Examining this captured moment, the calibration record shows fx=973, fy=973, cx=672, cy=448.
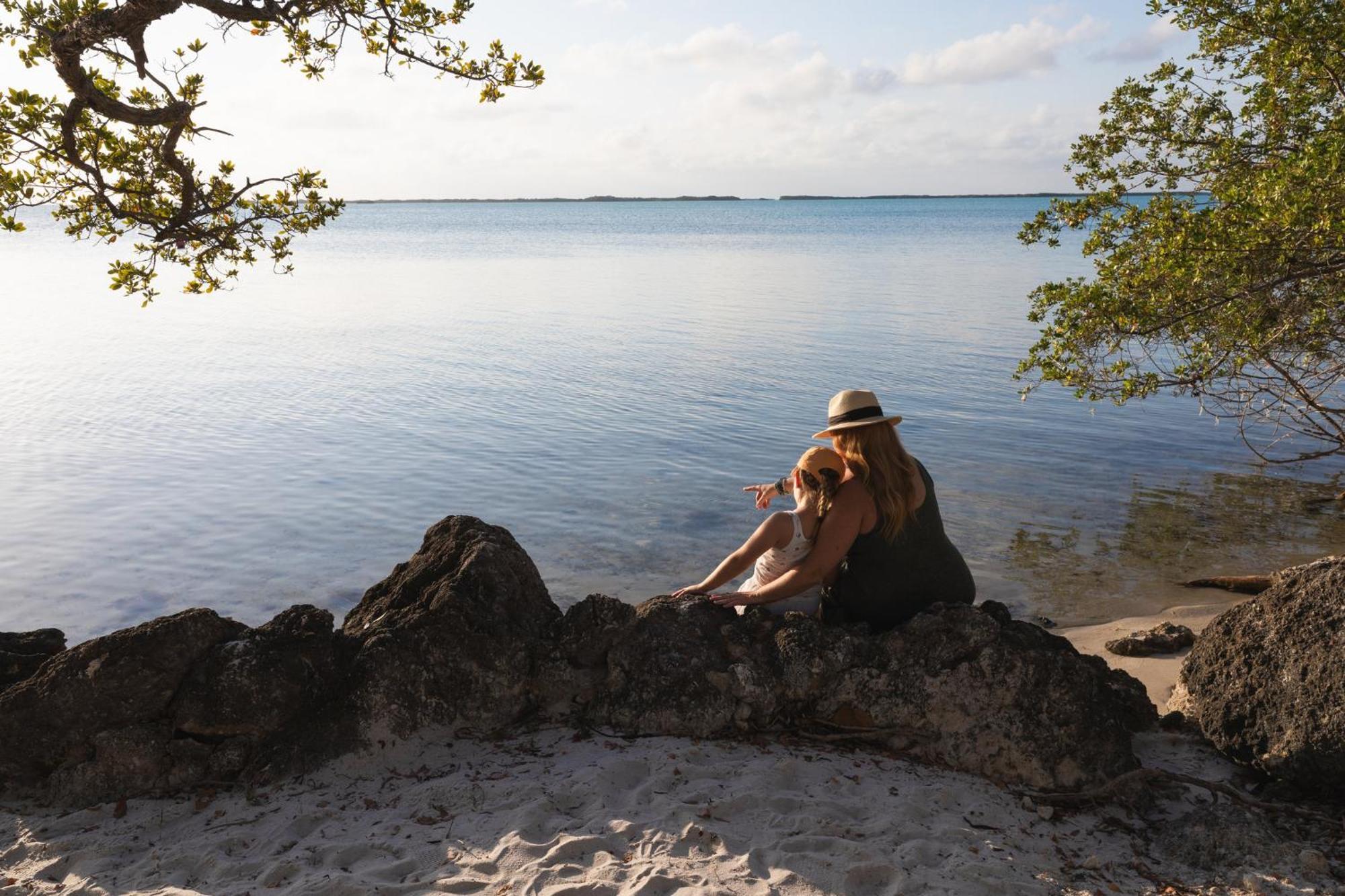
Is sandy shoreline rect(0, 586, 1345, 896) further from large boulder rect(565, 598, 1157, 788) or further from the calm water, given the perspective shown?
the calm water

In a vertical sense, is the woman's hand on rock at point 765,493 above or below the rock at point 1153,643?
above

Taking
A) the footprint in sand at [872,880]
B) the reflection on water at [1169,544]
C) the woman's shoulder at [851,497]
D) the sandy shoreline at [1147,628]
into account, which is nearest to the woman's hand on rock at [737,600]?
the woman's shoulder at [851,497]

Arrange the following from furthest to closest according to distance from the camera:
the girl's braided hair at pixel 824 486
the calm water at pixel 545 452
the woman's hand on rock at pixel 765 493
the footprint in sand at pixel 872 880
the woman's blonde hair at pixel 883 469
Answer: the calm water at pixel 545 452, the woman's hand on rock at pixel 765 493, the girl's braided hair at pixel 824 486, the woman's blonde hair at pixel 883 469, the footprint in sand at pixel 872 880

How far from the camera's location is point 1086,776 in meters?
4.75

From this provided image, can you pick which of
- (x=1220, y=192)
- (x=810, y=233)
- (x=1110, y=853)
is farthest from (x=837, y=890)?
(x=810, y=233)

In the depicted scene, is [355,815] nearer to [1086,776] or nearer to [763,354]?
[1086,776]

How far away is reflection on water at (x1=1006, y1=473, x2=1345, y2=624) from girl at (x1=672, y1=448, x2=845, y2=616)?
4.73 metres

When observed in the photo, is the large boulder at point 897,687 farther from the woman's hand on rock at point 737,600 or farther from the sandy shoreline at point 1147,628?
the sandy shoreline at point 1147,628

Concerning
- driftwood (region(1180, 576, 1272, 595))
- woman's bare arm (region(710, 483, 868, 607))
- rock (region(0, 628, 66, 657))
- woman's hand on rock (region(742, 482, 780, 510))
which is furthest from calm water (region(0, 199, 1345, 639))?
woman's bare arm (region(710, 483, 868, 607))

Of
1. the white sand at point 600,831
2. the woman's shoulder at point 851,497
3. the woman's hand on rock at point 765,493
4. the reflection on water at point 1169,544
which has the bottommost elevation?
the reflection on water at point 1169,544

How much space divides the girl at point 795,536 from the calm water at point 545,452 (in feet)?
13.7

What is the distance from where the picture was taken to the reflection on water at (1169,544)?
970 centimetres

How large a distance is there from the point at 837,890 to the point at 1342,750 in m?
2.40

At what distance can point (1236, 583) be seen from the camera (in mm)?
9594
